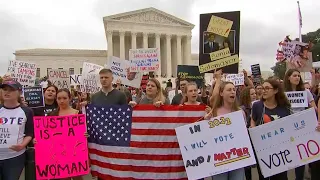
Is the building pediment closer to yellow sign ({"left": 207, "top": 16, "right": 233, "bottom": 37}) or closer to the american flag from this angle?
yellow sign ({"left": 207, "top": 16, "right": 233, "bottom": 37})

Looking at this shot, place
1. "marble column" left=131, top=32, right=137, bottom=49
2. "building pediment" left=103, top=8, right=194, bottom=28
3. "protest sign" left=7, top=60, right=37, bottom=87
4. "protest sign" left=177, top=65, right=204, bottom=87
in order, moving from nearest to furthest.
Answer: "protest sign" left=7, top=60, right=37, bottom=87 < "protest sign" left=177, top=65, right=204, bottom=87 < "marble column" left=131, top=32, right=137, bottom=49 < "building pediment" left=103, top=8, right=194, bottom=28

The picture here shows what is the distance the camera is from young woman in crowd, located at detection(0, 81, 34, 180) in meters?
4.59

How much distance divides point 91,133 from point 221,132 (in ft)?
6.50

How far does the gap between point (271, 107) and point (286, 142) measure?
0.51 m

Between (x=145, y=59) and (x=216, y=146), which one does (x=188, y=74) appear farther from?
(x=216, y=146)

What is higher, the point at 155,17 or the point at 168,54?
the point at 155,17

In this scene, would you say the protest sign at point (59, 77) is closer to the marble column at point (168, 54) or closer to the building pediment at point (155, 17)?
the marble column at point (168, 54)

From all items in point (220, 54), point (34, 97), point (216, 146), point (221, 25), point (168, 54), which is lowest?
point (216, 146)

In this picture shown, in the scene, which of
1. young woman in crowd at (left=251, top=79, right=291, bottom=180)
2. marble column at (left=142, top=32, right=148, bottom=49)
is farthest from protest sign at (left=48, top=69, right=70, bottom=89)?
marble column at (left=142, top=32, right=148, bottom=49)

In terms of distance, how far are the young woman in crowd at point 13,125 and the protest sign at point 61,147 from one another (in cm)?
25

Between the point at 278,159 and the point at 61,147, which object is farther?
the point at 61,147

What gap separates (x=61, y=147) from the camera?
16.5ft

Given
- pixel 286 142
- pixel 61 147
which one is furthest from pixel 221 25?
pixel 61 147

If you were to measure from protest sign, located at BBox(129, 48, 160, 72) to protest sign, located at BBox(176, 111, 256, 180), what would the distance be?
9.42 metres
